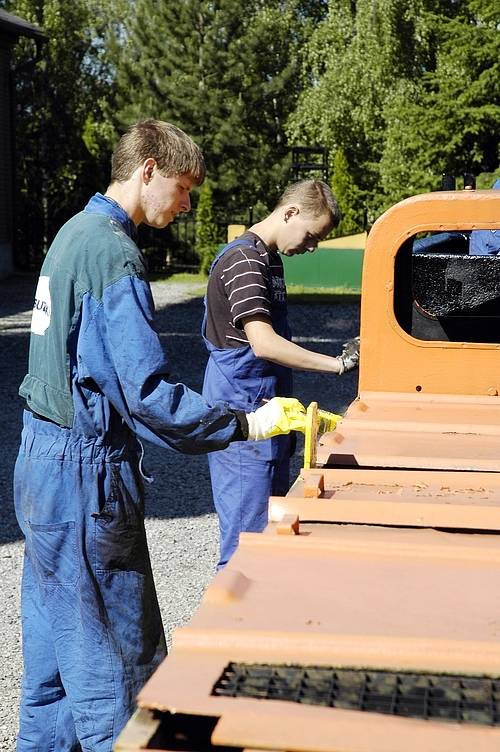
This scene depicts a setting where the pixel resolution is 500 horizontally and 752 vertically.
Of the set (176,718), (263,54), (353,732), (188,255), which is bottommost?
(188,255)

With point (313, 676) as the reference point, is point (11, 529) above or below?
below

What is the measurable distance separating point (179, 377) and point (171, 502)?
4585 millimetres

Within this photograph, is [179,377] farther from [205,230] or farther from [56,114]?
[56,114]

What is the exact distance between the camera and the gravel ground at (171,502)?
481cm

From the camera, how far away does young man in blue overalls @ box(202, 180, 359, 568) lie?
3.78m

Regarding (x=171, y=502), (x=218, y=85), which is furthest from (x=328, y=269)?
(x=171, y=502)

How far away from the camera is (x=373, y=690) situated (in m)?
1.62

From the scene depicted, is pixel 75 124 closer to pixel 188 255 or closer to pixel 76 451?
pixel 188 255

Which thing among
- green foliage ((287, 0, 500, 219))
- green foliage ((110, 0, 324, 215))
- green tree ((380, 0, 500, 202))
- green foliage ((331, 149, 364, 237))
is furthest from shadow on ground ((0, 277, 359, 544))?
green foliage ((110, 0, 324, 215))

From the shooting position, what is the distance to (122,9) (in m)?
41.8

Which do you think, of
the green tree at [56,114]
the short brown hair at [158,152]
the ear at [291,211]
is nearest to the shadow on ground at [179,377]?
the ear at [291,211]

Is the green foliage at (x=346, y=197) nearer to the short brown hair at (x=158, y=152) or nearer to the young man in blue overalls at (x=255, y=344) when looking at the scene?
the young man in blue overalls at (x=255, y=344)

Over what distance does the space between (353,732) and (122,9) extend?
142 feet

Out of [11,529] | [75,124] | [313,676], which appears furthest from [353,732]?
[75,124]
